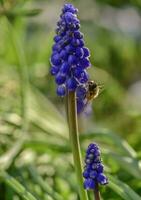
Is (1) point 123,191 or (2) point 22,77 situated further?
(2) point 22,77

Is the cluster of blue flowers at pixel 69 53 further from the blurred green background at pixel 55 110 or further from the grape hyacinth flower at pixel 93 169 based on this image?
the blurred green background at pixel 55 110

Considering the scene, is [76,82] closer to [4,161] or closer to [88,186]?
[88,186]

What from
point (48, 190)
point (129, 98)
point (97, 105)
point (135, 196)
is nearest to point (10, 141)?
point (48, 190)

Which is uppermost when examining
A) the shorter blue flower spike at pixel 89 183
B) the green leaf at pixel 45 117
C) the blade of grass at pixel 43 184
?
the green leaf at pixel 45 117

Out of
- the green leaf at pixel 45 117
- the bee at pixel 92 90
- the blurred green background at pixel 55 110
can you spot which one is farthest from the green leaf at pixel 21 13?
the bee at pixel 92 90

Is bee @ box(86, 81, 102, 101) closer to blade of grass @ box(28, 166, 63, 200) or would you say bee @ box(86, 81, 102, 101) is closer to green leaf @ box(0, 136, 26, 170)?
blade of grass @ box(28, 166, 63, 200)

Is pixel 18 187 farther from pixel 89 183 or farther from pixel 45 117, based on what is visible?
pixel 45 117

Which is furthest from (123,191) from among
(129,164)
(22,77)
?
(22,77)

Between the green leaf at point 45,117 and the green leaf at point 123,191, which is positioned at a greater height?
the green leaf at point 45,117
